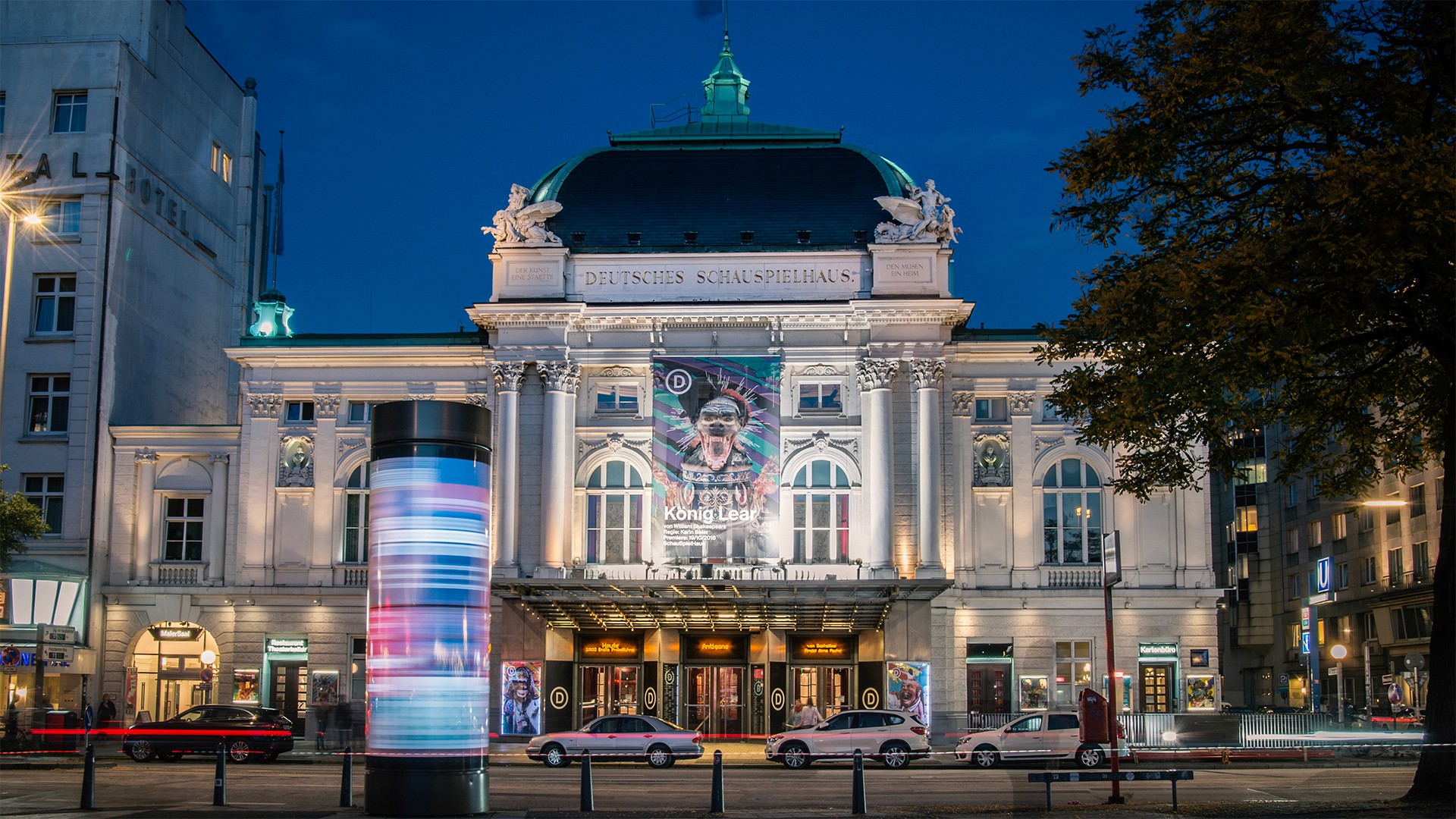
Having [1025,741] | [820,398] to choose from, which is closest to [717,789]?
[1025,741]

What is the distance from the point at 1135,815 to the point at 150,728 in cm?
2843

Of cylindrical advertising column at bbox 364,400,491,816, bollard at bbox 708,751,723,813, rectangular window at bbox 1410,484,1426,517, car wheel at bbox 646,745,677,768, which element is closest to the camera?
cylindrical advertising column at bbox 364,400,491,816

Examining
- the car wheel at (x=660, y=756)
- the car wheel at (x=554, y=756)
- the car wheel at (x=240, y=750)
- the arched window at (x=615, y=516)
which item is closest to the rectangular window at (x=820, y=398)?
the arched window at (x=615, y=516)

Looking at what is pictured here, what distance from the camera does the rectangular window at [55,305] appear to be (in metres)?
53.1

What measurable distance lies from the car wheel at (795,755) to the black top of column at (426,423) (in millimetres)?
19190

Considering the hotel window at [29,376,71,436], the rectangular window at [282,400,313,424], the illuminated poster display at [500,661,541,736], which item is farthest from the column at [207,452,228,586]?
the illuminated poster display at [500,661,541,736]

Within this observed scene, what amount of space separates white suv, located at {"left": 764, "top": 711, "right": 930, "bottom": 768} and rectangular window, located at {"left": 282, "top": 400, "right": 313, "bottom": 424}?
22.5m

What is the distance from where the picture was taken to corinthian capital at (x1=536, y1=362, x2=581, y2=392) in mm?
50281

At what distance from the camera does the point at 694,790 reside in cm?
2980

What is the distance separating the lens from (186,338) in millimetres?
59406

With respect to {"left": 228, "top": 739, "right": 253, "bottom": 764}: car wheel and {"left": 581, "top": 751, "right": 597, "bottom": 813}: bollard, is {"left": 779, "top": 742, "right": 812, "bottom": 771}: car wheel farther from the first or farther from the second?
{"left": 581, "top": 751, "right": 597, "bottom": 813}: bollard

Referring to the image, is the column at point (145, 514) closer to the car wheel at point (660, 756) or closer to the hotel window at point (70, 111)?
the hotel window at point (70, 111)

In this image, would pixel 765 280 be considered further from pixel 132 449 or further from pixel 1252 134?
pixel 1252 134

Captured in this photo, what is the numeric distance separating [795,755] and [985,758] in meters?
4.83
